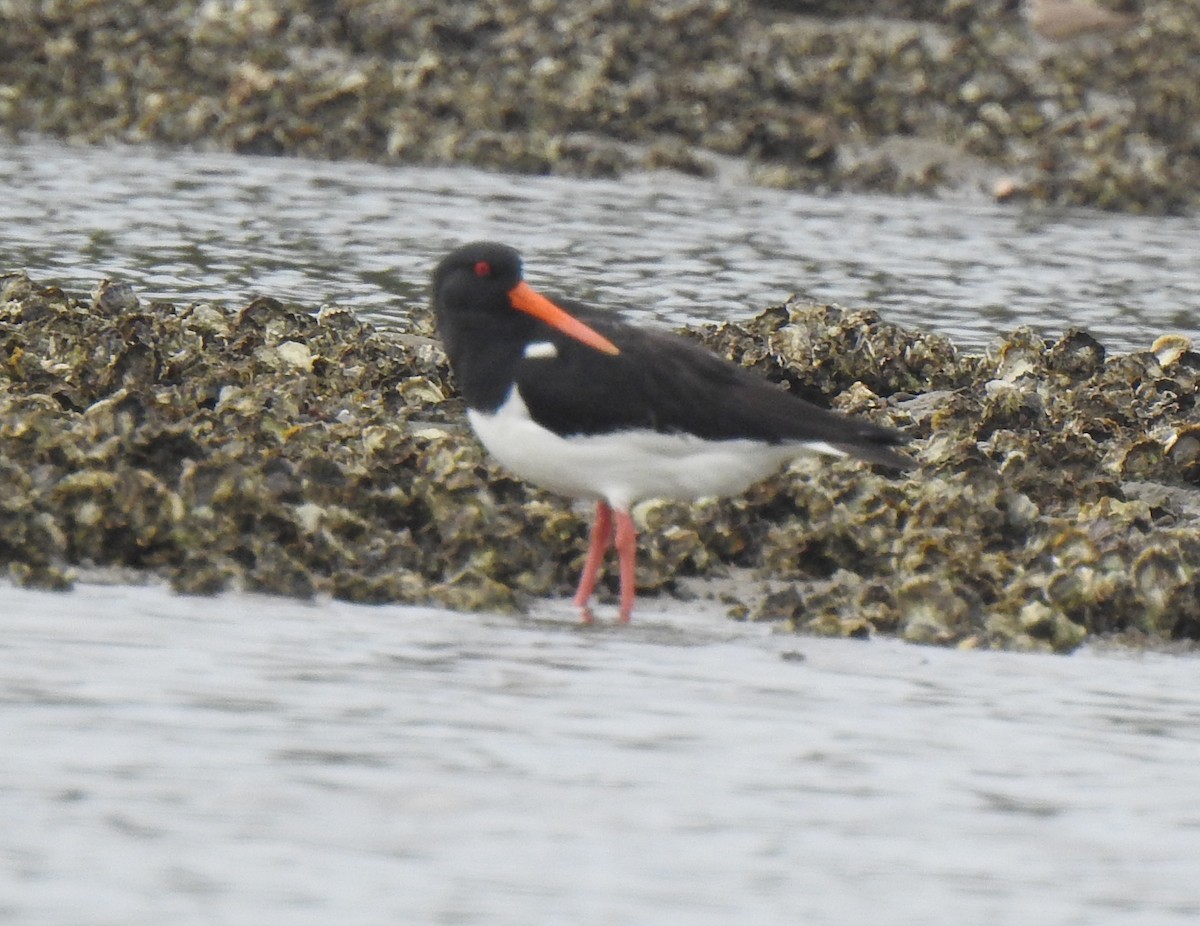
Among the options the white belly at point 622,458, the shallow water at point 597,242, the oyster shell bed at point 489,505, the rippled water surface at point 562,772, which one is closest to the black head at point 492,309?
the white belly at point 622,458

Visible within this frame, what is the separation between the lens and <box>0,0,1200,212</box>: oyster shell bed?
77.3ft

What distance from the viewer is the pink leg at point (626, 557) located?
31.3ft

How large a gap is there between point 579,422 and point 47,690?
8.94 feet

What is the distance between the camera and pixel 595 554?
982cm

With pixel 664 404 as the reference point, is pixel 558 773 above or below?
below

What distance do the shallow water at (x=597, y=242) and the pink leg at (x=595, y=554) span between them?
19.9ft

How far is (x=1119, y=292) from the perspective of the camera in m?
18.4

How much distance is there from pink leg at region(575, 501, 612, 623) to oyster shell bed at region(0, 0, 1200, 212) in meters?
13.8

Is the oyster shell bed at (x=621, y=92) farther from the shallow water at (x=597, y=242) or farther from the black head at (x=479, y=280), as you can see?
the black head at (x=479, y=280)

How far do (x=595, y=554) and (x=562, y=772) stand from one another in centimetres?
283

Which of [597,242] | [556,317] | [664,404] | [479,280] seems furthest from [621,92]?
[664,404]

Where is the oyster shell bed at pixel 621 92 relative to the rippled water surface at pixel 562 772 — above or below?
above

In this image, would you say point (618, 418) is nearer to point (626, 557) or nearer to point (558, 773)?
point (626, 557)

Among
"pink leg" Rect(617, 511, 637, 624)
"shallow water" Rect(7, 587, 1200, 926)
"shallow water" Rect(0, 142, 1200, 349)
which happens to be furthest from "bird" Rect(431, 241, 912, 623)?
"shallow water" Rect(0, 142, 1200, 349)
